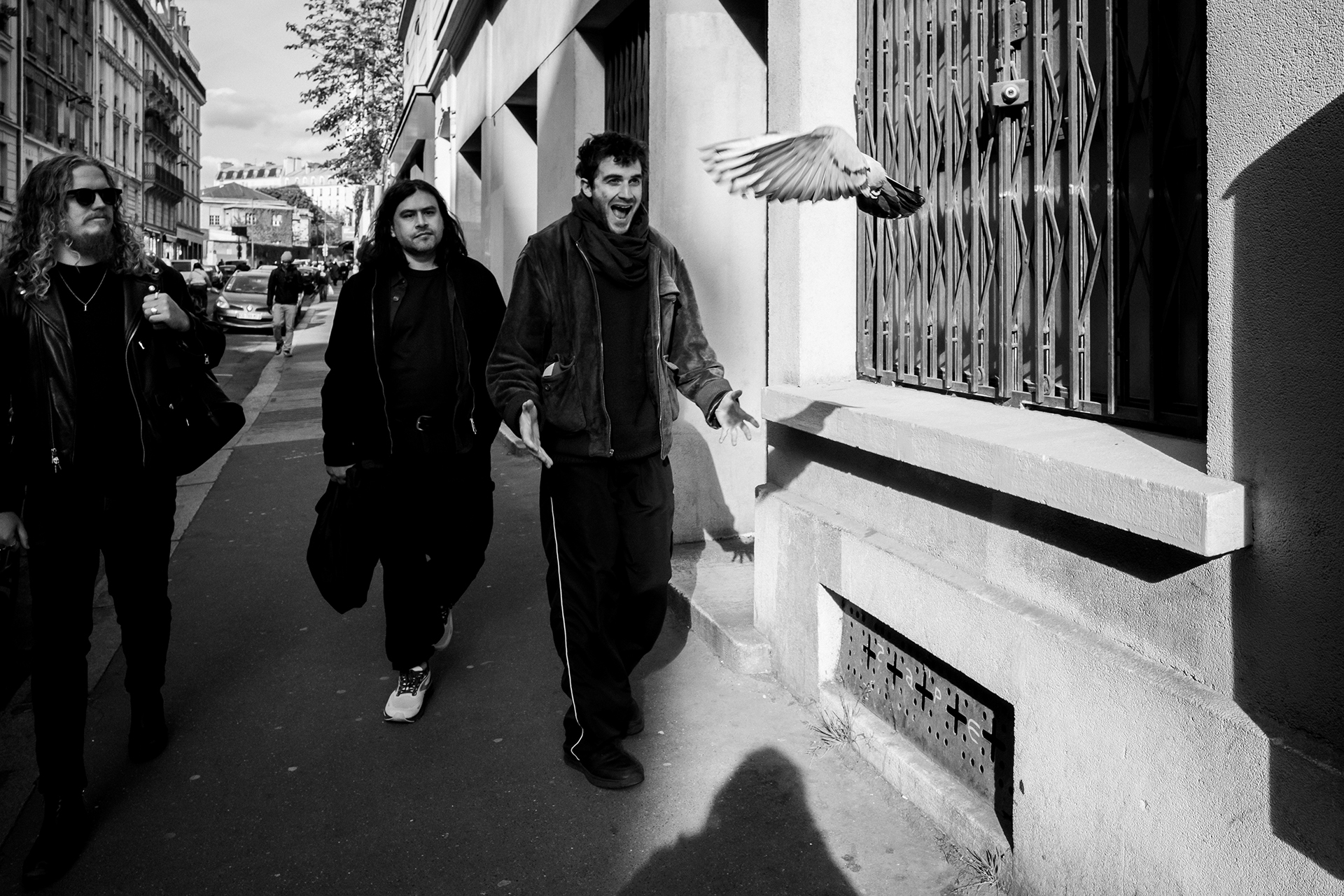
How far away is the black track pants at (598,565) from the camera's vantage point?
358 cm

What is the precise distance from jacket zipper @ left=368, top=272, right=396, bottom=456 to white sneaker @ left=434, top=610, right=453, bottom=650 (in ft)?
2.61

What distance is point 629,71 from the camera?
7.43 metres

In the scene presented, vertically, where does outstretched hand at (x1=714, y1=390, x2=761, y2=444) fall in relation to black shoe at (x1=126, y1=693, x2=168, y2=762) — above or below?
above

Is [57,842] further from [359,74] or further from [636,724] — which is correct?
[359,74]

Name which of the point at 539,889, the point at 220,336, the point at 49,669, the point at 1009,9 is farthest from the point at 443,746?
the point at 1009,9

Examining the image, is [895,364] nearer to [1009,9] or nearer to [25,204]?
[1009,9]

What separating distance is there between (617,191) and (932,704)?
1.89 metres

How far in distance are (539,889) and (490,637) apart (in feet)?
7.10

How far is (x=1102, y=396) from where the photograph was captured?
3.28 m

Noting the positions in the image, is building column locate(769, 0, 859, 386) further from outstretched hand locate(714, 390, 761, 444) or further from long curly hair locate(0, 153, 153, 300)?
long curly hair locate(0, 153, 153, 300)

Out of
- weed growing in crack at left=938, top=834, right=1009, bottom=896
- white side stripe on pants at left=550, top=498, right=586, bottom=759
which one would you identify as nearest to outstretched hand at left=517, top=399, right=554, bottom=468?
white side stripe on pants at left=550, top=498, right=586, bottom=759

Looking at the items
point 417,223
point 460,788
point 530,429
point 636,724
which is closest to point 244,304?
point 417,223

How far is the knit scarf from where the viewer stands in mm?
3537

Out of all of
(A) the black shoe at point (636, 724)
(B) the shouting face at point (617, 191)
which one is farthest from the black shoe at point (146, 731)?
(B) the shouting face at point (617, 191)
